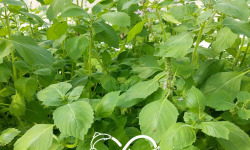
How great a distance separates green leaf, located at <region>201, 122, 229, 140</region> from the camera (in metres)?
0.46

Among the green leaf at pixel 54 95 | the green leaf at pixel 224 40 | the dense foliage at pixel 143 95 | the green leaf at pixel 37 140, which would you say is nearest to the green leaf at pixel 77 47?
the dense foliage at pixel 143 95

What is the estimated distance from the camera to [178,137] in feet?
1.54

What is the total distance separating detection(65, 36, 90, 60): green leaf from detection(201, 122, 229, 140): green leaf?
0.36 metres

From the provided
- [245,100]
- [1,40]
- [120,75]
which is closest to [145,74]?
[120,75]

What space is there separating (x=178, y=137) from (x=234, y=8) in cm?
28

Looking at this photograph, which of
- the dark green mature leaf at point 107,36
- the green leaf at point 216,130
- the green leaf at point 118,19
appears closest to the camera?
the green leaf at point 216,130

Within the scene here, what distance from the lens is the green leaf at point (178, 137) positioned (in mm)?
466

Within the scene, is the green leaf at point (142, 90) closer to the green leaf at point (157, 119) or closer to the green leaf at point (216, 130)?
the green leaf at point (157, 119)

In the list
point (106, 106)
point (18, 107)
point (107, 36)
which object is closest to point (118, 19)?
point (107, 36)

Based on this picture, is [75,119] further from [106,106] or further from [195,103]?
[195,103]

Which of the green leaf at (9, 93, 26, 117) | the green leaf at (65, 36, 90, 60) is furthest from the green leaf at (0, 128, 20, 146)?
the green leaf at (65, 36, 90, 60)

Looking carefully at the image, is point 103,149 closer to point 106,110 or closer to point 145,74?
point 106,110

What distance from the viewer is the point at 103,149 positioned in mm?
539

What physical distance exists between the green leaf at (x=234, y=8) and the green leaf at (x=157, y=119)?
0.21m
